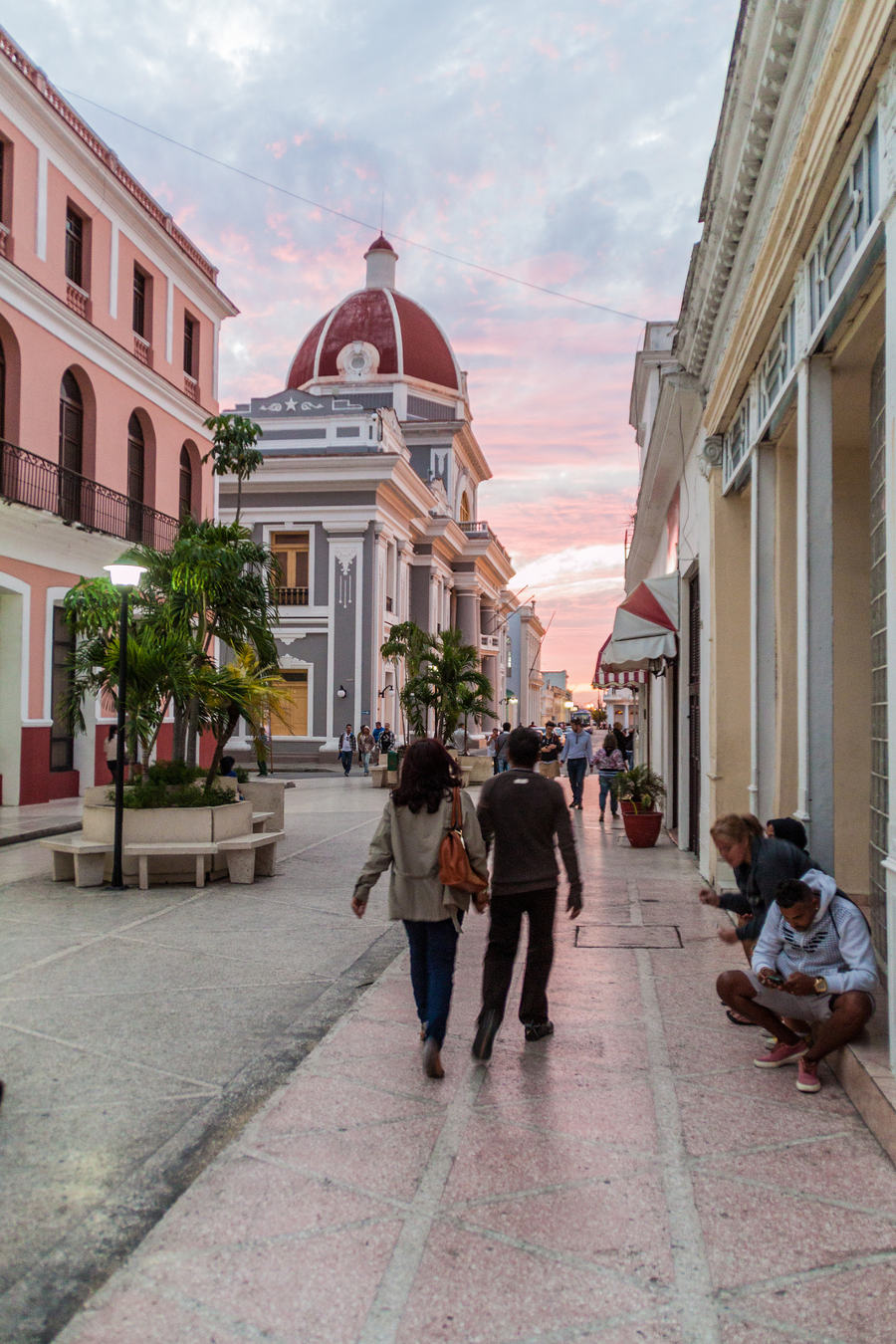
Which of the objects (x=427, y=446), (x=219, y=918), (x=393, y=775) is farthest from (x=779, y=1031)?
(x=427, y=446)

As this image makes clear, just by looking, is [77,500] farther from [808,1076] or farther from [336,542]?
[336,542]

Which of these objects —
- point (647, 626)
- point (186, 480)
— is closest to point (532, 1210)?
point (647, 626)

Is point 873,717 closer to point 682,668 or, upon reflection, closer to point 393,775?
point 682,668

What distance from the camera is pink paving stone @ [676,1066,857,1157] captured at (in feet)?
13.5

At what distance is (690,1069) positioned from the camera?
4.96 meters

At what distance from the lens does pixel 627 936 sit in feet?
26.5

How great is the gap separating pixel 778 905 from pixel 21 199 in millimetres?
18203

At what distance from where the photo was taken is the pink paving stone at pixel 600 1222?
3217 millimetres

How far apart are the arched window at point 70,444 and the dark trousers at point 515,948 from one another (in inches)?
636

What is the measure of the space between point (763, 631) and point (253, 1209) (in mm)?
5986

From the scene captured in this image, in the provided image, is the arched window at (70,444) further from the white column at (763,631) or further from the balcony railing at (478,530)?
the balcony railing at (478,530)

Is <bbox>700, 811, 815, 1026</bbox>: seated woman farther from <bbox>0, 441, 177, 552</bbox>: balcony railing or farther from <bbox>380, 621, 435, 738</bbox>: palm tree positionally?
<bbox>380, 621, 435, 738</bbox>: palm tree

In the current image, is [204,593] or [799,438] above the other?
[799,438]

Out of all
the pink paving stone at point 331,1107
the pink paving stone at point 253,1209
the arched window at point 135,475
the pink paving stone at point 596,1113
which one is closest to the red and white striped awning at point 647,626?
the pink paving stone at point 596,1113
